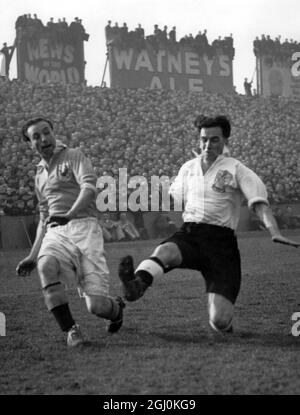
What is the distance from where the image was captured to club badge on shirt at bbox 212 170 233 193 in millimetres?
5918

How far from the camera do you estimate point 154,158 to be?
880 inches

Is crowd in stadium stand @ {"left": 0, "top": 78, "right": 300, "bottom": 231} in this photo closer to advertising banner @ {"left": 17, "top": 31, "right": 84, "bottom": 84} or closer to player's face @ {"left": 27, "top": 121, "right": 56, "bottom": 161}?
advertising banner @ {"left": 17, "top": 31, "right": 84, "bottom": 84}

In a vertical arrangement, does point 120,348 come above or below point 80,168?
below

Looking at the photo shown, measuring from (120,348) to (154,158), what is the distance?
17122 millimetres

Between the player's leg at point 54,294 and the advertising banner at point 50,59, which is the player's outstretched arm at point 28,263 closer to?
the player's leg at point 54,294

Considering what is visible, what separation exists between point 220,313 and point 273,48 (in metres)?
31.4

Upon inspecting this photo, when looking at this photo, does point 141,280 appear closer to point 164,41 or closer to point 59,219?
point 59,219

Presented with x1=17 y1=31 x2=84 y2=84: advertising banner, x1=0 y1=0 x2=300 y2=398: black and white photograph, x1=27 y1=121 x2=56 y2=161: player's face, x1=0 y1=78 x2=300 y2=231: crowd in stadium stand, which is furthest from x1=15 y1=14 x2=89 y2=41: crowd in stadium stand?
x1=27 y1=121 x2=56 y2=161: player's face

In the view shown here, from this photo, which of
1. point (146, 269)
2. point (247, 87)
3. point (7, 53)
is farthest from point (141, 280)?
point (247, 87)

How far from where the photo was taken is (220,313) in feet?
19.1

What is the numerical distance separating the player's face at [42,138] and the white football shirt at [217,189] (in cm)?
115

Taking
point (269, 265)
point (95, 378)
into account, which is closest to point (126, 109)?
point (269, 265)
